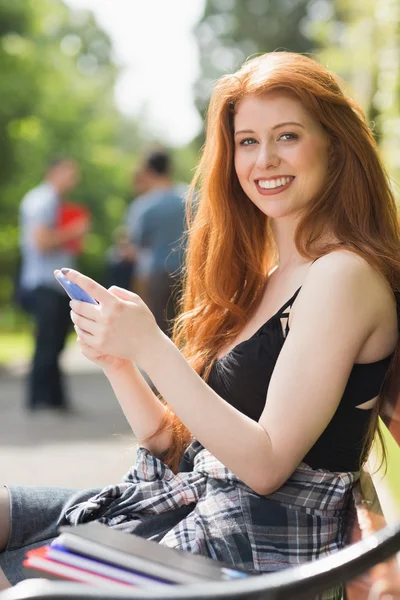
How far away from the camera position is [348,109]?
6.89ft

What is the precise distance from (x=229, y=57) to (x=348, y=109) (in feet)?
137

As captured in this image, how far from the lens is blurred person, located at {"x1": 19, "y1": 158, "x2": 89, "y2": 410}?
7391mm

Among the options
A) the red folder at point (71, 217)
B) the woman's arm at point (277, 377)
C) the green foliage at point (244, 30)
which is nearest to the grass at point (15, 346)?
the red folder at point (71, 217)

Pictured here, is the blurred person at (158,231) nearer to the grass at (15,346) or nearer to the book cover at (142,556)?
the book cover at (142,556)

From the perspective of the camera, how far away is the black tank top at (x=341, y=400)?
1.88 m

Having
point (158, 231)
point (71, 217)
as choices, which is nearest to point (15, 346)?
point (71, 217)

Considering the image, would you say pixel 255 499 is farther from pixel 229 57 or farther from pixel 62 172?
pixel 229 57

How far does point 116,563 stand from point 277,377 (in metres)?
0.51

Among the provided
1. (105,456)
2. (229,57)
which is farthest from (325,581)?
(229,57)

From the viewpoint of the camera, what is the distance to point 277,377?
1.79 m

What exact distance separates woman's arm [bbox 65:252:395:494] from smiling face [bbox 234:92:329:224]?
0.32 m

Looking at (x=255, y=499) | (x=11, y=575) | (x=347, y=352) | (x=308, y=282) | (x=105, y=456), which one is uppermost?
(x=308, y=282)

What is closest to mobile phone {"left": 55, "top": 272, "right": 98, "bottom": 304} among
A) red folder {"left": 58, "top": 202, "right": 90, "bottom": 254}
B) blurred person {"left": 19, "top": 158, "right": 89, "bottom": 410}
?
blurred person {"left": 19, "top": 158, "right": 89, "bottom": 410}

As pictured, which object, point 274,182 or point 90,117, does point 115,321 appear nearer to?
point 274,182
